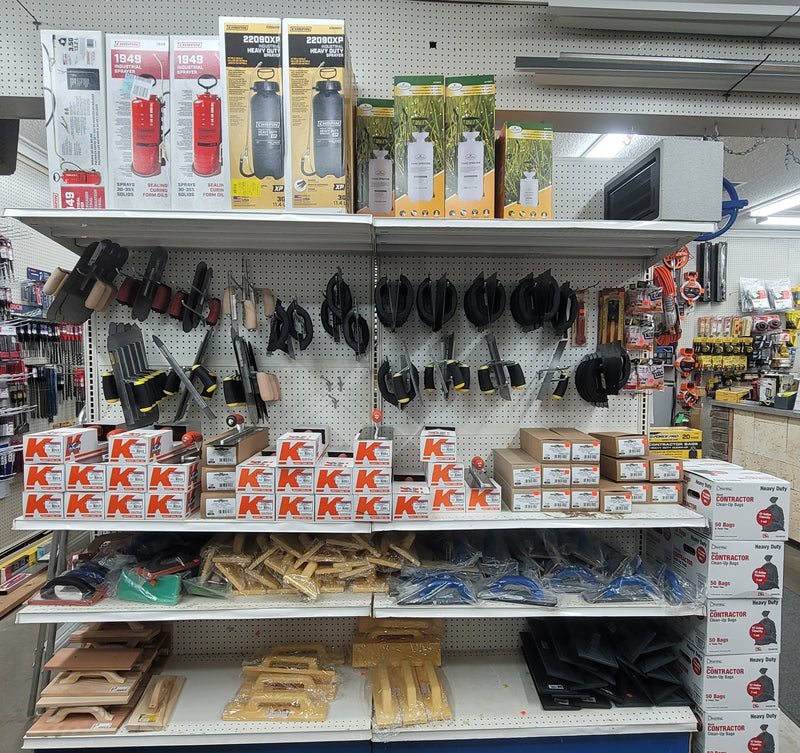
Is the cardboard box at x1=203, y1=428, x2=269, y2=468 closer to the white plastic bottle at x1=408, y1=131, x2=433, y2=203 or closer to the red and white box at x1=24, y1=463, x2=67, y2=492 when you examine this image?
the red and white box at x1=24, y1=463, x2=67, y2=492

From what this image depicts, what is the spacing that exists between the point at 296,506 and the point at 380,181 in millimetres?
1223

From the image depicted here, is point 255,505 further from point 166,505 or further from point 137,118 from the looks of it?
point 137,118

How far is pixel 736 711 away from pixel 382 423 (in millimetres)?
1749

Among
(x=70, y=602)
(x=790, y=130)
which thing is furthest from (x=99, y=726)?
(x=790, y=130)

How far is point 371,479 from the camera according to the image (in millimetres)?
1441

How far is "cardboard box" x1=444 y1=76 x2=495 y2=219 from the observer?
4.74ft

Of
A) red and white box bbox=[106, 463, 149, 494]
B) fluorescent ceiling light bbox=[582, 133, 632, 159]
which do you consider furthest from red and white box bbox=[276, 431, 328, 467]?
fluorescent ceiling light bbox=[582, 133, 632, 159]

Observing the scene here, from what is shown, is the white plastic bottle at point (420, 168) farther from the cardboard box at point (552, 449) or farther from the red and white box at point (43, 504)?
the red and white box at point (43, 504)

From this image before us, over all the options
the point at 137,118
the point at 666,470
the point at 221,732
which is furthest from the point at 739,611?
the point at 137,118

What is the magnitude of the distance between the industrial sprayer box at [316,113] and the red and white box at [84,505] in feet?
3.89

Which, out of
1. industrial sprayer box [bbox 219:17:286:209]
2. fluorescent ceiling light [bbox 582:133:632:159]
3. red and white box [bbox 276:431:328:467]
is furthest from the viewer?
fluorescent ceiling light [bbox 582:133:632:159]

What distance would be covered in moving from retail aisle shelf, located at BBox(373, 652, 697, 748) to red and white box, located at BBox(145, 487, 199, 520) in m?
1.03

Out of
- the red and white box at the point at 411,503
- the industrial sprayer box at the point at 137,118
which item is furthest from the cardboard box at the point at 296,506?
the industrial sprayer box at the point at 137,118

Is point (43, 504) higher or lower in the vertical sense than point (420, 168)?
lower
